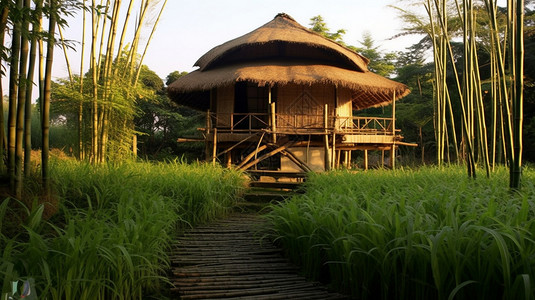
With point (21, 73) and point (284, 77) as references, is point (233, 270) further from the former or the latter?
point (284, 77)

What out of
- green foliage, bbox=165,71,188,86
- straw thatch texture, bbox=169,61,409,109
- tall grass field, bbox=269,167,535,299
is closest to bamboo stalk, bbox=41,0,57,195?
tall grass field, bbox=269,167,535,299

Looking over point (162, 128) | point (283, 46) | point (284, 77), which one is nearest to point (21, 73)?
point (284, 77)

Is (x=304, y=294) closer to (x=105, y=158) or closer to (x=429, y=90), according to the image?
(x=105, y=158)

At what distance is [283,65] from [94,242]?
934 cm

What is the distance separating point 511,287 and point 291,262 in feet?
5.78

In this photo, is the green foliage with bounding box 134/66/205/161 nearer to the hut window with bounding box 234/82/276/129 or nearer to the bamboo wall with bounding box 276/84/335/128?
the hut window with bounding box 234/82/276/129

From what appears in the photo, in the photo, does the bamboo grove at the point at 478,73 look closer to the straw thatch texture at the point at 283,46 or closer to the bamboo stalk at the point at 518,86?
the bamboo stalk at the point at 518,86

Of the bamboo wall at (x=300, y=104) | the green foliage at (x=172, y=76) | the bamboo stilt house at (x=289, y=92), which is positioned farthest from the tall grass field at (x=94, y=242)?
the green foliage at (x=172, y=76)

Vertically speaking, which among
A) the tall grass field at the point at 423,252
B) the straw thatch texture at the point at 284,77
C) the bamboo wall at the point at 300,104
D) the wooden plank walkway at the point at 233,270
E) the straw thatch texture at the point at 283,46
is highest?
the straw thatch texture at the point at 283,46

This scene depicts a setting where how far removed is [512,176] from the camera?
372cm

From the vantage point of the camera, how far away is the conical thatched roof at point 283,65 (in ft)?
32.9

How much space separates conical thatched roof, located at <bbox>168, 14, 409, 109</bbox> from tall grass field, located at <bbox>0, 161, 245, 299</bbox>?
225 inches

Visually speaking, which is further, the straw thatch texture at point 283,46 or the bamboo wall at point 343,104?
the bamboo wall at point 343,104

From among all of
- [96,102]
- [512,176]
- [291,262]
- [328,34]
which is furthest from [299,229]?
[328,34]
